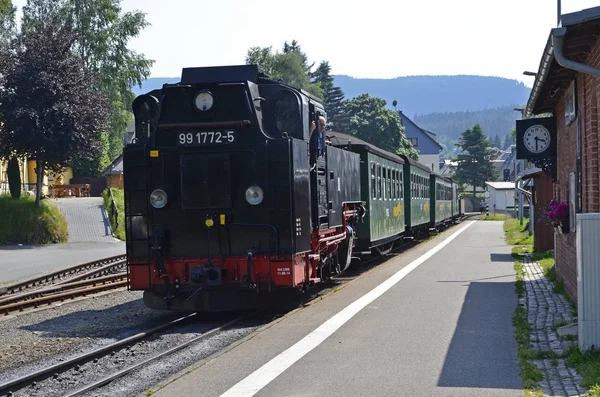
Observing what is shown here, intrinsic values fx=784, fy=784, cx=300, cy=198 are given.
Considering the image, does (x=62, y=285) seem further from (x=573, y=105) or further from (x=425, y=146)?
(x=425, y=146)

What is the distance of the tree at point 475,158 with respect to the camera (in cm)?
9851

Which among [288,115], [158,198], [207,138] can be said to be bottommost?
[158,198]

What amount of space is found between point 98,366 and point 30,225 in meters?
24.4

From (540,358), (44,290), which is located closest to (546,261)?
(44,290)

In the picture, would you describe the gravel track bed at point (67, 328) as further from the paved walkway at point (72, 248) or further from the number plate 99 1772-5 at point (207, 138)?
the paved walkway at point (72, 248)

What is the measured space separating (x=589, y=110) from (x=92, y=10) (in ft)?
134

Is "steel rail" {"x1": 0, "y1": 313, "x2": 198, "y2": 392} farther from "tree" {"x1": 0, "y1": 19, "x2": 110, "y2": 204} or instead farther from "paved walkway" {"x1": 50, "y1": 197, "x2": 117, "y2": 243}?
"tree" {"x1": 0, "y1": 19, "x2": 110, "y2": 204}

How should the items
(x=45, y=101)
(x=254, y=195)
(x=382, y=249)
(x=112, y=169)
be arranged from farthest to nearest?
(x=112, y=169) → (x=45, y=101) → (x=382, y=249) → (x=254, y=195)

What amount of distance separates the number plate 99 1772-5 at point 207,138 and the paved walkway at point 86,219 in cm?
2189

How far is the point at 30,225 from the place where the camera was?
31.3 m

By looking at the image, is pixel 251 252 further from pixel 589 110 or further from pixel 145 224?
pixel 589 110

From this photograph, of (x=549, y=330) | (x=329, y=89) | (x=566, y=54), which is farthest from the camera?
(x=329, y=89)

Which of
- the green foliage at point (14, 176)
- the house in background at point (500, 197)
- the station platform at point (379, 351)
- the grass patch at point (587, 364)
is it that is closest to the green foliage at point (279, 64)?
the house in background at point (500, 197)

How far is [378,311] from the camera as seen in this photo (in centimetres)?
1141
